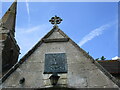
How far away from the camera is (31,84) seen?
542 cm

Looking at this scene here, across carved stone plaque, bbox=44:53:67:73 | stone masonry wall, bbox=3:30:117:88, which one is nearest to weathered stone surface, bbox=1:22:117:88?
stone masonry wall, bbox=3:30:117:88

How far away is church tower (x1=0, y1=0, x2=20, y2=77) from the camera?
12117 mm

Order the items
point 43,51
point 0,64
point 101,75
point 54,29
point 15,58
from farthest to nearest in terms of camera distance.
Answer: point 15,58 → point 0,64 → point 54,29 → point 43,51 → point 101,75

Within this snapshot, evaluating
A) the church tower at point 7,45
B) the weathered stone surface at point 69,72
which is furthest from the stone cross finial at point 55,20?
the church tower at point 7,45

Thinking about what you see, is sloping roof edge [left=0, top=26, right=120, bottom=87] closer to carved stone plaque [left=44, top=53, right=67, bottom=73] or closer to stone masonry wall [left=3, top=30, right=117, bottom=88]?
stone masonry wall [left=3, top=30, right=117, bottom=88]

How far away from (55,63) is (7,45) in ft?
28.7

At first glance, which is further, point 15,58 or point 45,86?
point 15,58

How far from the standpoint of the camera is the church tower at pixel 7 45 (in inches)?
477

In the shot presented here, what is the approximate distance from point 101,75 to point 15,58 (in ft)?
36.8

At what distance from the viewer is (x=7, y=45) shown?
1334 cm

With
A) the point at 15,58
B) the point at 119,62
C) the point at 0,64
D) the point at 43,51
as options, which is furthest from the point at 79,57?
the point at 15,58

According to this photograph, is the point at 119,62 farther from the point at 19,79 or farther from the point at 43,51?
the point at 19,79

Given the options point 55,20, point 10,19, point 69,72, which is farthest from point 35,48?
point 10,19

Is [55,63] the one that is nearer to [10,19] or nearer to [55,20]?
[55,20]
